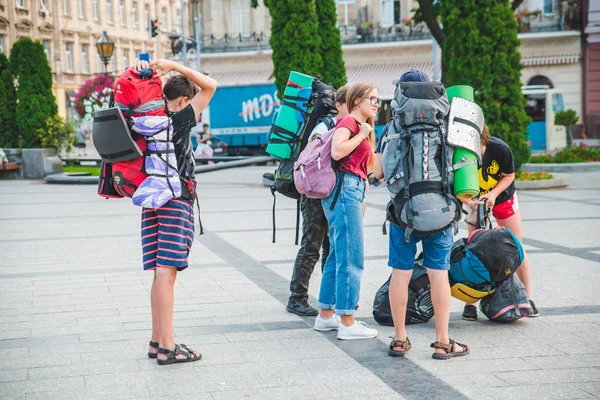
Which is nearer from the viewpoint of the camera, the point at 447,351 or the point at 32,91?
the point at 447,351

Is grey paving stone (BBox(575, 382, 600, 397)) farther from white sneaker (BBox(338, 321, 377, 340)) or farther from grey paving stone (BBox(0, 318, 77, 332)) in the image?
grey paving stone (BBox(0, 318, 77, 332))

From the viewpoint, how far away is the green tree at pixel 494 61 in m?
17.5

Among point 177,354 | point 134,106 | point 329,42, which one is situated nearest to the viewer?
point 134,106

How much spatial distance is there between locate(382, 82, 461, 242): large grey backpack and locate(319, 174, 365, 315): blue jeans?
21.7 inches

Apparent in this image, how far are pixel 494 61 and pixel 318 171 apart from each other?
12.8 m

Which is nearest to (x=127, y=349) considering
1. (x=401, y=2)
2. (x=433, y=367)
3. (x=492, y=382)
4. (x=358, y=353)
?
(x=358, y=353)

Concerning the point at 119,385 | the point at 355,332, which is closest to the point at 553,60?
the point at 355,332

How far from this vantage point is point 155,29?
38.6m

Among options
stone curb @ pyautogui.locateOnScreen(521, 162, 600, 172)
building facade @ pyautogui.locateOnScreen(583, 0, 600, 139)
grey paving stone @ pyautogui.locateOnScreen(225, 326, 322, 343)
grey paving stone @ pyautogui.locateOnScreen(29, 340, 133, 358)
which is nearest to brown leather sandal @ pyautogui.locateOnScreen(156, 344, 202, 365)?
grey paving stone @ pyautogui.locateOnScreen(29, 340, 133, 358)

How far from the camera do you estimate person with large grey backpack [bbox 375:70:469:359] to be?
513 centimetres

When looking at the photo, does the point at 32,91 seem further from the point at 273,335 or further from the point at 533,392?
the point at 533,392

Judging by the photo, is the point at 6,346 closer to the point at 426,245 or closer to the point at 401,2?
the point at 426,245

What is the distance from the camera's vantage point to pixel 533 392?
180 inches

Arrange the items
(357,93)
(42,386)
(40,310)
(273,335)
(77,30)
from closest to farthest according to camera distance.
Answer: (42,386) → (357,93) → (273,335) → (40,310) → (77,30)
